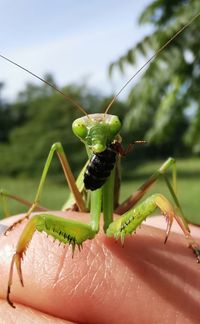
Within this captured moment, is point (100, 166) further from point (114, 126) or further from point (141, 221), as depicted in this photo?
point (141, 221)

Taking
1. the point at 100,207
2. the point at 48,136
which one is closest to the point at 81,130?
the point at 100,207

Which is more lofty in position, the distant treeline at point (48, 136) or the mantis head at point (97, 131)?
the mantis head at point (97, 131)

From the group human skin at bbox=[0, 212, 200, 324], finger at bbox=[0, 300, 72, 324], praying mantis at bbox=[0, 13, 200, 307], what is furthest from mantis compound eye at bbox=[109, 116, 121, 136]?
finger at bbox=[0, 300, 72, 324]

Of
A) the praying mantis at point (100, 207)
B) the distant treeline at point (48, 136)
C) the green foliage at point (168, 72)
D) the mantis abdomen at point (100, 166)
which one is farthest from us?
the distant treeline at point (48, 136)

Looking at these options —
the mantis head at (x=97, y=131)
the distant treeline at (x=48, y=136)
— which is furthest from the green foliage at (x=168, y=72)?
the distant treeline at (x=48, y=136)

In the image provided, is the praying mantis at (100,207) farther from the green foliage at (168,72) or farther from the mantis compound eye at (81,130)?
the green foliage at (168,72)

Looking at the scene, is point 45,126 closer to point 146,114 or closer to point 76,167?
point 76,167
